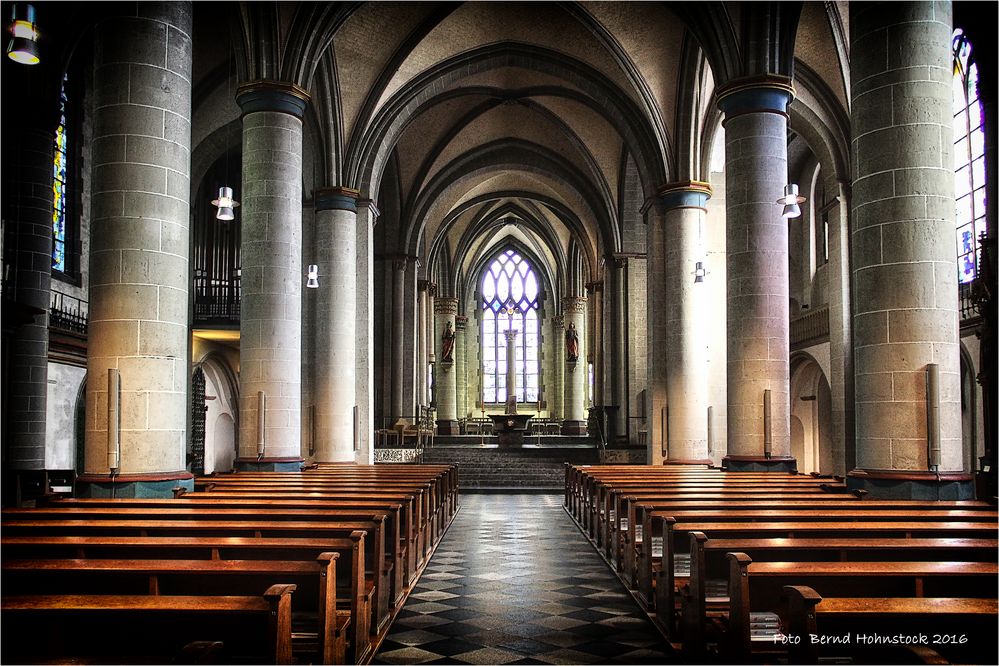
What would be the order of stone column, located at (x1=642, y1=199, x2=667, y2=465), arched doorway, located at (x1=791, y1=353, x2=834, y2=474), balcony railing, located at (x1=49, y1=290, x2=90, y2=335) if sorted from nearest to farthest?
balcony railing, located at (x1=49, y1=290, x2=90, y2=335)
stone column, located at (x1=642, y1=199, x2=667, y2=465)
arched doorway, located at (x1=791, y1=353, x2=834, y2=474)

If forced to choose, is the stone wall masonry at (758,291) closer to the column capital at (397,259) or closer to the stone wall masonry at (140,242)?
the stone wall masonry at (140,242)

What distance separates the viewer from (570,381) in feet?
138

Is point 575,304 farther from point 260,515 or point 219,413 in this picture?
point 260,515

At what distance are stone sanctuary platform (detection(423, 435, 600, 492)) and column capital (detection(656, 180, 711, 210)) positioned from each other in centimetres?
738

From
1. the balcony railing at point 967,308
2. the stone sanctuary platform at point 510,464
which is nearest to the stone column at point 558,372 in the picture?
the stone sanctuary platform at point 510,464

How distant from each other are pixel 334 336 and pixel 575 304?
2533cm

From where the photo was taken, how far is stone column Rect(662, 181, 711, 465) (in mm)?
18500

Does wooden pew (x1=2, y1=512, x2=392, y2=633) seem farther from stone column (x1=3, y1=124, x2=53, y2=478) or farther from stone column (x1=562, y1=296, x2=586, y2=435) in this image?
stone column (x1=562, y1=296, x2=586, y2=435)

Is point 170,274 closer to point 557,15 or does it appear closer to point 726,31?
point 726,31

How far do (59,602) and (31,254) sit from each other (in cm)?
1225

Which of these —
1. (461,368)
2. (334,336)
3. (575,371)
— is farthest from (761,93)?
(461,368)

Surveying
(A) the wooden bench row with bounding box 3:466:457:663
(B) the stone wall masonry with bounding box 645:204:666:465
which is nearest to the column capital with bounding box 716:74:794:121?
(B) the stone wall masonry with bounding box 645:204:666:465

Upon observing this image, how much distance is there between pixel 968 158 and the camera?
17.4m

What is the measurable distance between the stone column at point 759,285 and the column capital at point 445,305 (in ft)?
94.9
